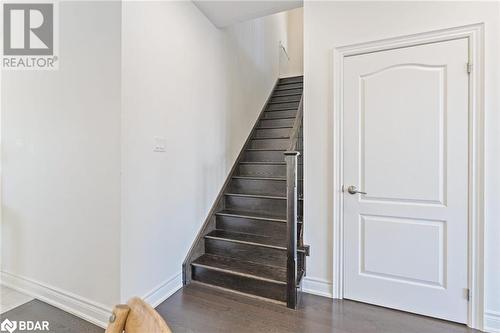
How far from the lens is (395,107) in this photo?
6.89 feet

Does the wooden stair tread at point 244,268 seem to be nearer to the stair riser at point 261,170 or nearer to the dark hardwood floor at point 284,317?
the dark hardwood floor at point 284,317

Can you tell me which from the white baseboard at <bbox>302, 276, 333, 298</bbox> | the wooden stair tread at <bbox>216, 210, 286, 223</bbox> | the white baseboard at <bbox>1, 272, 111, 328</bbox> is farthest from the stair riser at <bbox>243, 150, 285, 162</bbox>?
the white baseboard at <bbox>1, 272, 111, 328</bbox>

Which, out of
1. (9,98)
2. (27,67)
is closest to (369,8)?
(27,67)

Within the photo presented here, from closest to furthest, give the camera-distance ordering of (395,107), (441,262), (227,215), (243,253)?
(441,262) → (395,107) → (243,253) → (227,215)

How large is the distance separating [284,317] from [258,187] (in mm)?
1549

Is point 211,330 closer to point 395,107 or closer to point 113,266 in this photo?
point 113,266

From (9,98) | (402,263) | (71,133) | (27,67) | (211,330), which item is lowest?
(211,330)

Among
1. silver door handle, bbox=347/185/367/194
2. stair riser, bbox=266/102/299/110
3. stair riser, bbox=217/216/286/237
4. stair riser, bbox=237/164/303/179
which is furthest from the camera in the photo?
stair riser, bbox=266/102/299/110

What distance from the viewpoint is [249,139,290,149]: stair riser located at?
3.73 metres

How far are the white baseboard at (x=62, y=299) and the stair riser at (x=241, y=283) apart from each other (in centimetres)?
83

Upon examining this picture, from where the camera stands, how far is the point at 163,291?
2.25 meters

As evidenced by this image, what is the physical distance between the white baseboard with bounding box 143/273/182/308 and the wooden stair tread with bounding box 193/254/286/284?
8.7 inches

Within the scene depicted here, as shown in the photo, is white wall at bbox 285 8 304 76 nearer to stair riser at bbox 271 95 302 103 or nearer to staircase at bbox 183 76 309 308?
stair riser at bbox 271 95 302 103

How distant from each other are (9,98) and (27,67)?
0.37 m
